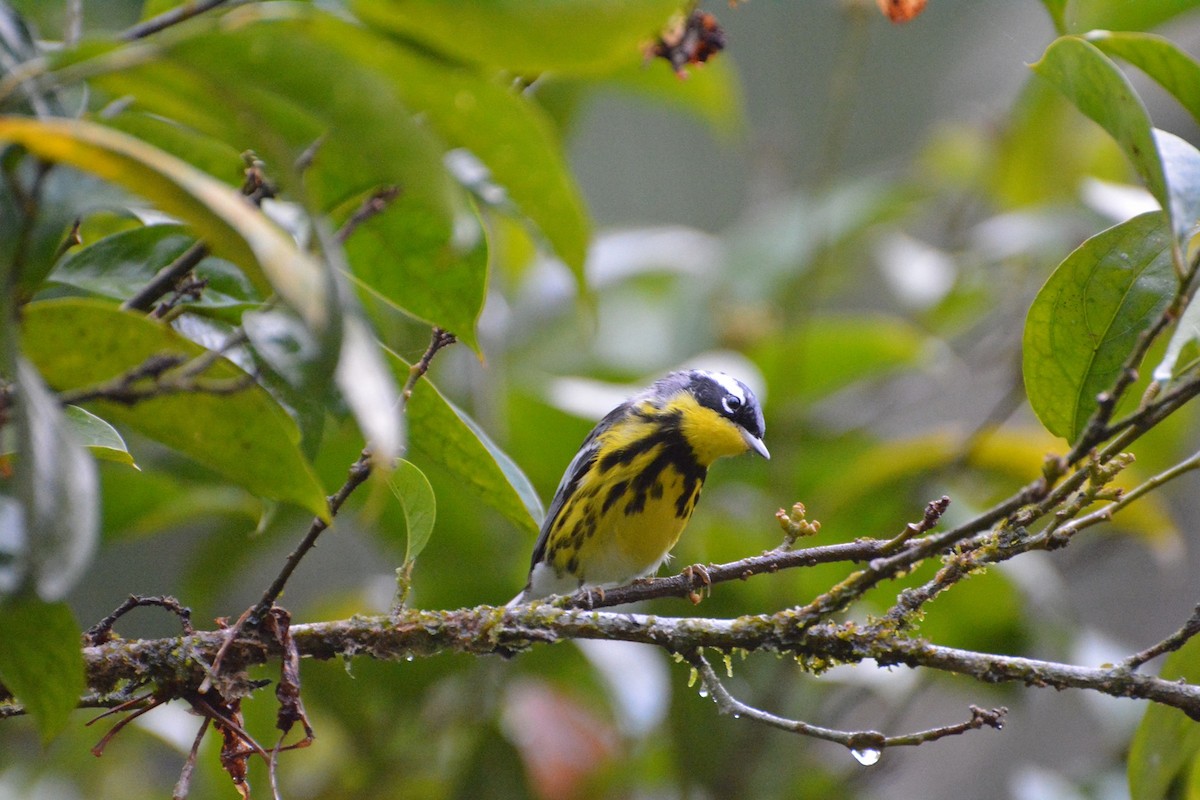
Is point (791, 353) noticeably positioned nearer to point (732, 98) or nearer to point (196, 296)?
point (732, 98)

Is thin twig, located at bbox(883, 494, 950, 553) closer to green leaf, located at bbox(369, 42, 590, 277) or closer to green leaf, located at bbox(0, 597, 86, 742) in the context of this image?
green leaf, located at bbox(369, 42, 590, 277)

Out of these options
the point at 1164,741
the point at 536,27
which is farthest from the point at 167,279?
the point at 1164,741

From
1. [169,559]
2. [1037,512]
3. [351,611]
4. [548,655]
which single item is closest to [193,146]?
[1037,512]

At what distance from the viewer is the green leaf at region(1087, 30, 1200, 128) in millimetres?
1205

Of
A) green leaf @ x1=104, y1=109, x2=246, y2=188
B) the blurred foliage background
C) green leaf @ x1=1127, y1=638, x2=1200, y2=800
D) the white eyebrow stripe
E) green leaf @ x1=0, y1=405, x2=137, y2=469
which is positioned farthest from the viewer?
the blurred foliage background

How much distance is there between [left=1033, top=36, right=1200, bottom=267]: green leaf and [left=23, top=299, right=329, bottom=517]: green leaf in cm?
85

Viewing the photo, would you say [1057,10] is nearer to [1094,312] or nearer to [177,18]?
[1094,312]

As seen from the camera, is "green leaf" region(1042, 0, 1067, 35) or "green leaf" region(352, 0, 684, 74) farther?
"green leaf" region(1042, 0, 1067, 35)

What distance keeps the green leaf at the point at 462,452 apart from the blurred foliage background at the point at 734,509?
0.09ft

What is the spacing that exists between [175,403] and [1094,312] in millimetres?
998

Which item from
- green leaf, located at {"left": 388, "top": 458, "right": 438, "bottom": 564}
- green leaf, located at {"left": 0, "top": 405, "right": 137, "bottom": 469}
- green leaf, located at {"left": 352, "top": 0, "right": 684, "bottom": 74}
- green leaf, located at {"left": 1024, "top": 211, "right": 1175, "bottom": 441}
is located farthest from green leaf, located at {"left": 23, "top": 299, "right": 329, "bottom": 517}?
green leaf, located at {"left": 1024, "top": 211, "right": 1175, "bottom": 441}

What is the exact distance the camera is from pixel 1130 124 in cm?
115

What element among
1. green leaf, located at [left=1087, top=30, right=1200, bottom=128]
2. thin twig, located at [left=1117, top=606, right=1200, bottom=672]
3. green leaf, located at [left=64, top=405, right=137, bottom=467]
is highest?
green leaf, located at [left=1087, top=30, right=1200, bottom=128]

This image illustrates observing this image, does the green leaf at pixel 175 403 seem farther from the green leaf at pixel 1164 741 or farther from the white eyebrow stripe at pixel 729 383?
the white eyebrow stripe at pixel 729 383
